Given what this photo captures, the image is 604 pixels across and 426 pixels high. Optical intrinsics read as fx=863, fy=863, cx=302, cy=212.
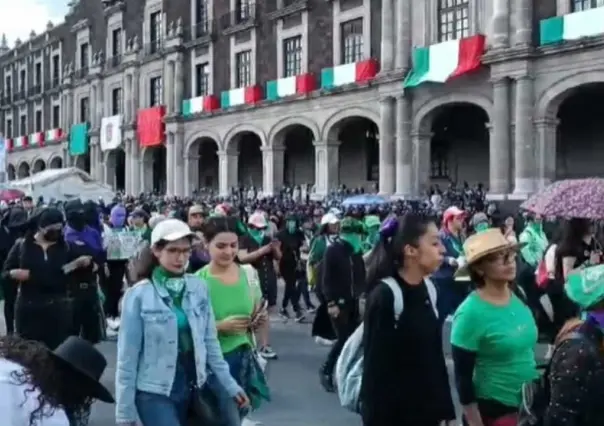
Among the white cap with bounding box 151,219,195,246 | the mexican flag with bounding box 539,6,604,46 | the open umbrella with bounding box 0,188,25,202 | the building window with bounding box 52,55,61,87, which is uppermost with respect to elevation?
the building window with bounding box 52,55,61,87

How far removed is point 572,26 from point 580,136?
14.5 feet

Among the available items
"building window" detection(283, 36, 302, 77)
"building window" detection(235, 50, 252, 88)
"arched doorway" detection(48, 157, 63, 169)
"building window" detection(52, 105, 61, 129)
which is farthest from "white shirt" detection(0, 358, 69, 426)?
"building window" detection(52, 105, 61, 129)

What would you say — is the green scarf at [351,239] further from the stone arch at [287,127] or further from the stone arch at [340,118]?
the stone arch at [287,127]

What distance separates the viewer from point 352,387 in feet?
14.6

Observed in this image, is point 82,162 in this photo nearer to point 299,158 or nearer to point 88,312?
point 299,158

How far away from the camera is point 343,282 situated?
8430mm

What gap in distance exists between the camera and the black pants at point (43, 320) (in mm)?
6836

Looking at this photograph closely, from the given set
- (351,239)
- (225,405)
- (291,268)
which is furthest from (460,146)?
(225,405)

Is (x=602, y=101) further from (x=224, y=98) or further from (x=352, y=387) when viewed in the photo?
(x=352, y=387)

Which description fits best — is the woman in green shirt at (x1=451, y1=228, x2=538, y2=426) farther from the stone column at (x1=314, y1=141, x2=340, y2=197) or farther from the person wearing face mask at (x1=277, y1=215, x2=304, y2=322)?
the stone column at (x1=314, y1=141, x2=340, y2=197)

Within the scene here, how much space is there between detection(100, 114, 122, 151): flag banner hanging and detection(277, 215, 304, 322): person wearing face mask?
Answer: 27124 millimetres

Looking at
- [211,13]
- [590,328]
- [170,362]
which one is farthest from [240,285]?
[211,13]

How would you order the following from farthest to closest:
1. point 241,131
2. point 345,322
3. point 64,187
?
point 241,131 < point 64,187 < point 345,322

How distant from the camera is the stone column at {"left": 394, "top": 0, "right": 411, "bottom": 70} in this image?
24.2 m
